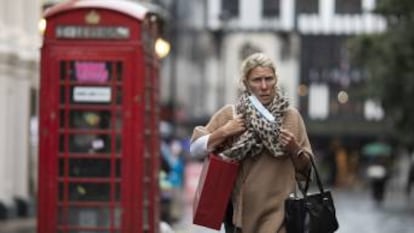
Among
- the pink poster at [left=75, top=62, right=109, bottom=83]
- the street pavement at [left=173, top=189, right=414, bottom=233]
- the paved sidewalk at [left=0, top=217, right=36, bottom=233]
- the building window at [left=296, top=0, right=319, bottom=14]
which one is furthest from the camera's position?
the building window at [left=296, top=0, right=319, bottom=14]

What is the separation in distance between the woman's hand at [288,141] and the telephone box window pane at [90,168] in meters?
5.54

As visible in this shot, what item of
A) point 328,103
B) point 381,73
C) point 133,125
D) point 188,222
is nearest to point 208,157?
point 133,125

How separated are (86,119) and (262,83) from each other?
5.41 metres

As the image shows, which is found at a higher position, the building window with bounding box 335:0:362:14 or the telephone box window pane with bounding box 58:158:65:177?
the building window with bounding box 335:0:362:14

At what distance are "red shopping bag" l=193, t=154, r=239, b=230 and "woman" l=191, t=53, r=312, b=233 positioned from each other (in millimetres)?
59

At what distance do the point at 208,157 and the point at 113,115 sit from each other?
5224 millimetres

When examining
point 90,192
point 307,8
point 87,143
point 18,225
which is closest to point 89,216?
point 90,192

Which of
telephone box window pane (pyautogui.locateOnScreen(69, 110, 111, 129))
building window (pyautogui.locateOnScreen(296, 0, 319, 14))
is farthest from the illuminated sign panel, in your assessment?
building window (pyautogui.locateOnScreen(296, 0, 319, 14))

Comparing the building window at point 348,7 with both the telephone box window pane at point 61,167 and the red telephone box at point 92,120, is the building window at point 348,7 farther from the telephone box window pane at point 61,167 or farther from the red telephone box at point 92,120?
the telephone box window pane at point 61,167

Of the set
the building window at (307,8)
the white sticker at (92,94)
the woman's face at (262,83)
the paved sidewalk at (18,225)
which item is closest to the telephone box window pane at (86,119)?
the white sticker at (92,94)

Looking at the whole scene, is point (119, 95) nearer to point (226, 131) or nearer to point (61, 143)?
point (61, 143)

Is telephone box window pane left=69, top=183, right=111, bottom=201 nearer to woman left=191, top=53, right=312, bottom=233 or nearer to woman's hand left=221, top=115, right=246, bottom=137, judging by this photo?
woman left=191, top=53, right=312, bottom=233

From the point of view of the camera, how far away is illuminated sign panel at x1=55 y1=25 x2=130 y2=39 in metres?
11.6

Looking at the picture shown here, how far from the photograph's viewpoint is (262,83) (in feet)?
20.6
